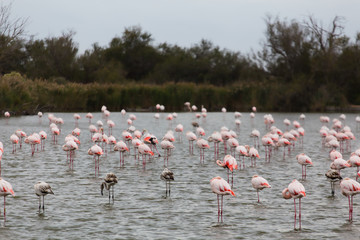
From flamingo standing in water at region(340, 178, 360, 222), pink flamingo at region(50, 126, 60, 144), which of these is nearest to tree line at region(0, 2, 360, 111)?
pink flamingo at region(50, 126, 60, 144)

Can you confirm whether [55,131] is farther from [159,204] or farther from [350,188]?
[350,188]

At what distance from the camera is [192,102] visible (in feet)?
136

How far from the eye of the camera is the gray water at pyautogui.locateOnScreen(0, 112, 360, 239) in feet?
28.8

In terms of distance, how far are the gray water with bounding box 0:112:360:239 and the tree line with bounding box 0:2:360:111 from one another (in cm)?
2199

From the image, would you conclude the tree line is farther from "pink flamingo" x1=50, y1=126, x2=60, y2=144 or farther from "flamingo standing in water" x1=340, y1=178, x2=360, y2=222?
"flamingo standing in water" x1=340, y1=178, x2=360, y2=222

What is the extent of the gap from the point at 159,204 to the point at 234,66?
52499 mm

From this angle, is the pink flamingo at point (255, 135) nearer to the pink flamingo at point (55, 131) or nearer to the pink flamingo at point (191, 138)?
the pink flamingo at point (191, 138)

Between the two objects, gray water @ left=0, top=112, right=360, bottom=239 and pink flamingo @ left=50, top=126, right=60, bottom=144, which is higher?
pink flamingo @ left=50, top=126, right=60, bottom=144

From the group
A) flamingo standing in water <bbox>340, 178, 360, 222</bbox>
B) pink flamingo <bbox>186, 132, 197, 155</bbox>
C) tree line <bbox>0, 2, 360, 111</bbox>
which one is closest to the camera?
flamingo standing in water <bbox>340, 178, 360, 222</bbox>

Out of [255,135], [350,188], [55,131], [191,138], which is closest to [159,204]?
[350,188]

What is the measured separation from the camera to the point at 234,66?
62.2 m

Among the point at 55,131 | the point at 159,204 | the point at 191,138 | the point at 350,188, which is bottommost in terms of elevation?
the point at 159,204

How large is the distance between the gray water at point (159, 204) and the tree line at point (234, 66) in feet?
72.2

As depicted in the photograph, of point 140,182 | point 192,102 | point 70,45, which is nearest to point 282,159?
point 140,182
